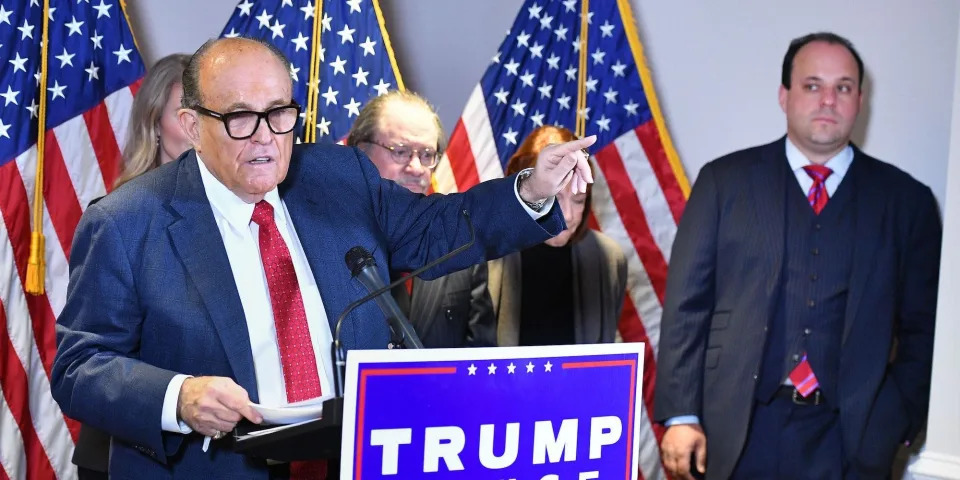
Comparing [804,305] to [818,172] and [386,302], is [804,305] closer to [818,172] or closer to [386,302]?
[818,172]

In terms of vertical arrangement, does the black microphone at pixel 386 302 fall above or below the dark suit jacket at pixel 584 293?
above

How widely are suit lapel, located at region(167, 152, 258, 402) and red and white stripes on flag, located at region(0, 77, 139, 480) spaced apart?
1.67 m

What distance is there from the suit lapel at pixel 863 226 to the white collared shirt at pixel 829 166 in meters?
0.02

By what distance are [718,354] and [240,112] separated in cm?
189

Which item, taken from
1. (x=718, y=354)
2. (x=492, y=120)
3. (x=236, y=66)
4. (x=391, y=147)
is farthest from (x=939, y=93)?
(x=236, y=66)

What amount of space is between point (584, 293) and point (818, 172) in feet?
2.64

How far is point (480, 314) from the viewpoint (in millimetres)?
3414

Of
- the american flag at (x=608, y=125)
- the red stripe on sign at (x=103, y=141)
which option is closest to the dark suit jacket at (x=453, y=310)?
the american flag at (x=608, y=125)

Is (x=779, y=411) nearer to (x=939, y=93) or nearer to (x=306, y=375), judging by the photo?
(x=939, y=93)

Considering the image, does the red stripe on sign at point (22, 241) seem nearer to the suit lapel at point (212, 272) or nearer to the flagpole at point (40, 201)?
the flagpole at point (40, 201)

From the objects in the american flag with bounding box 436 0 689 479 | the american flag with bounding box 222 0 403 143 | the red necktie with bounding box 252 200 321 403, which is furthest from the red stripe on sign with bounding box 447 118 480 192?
the red necktie with bounding box 252 200 321 403

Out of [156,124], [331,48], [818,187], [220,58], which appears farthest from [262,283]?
[331,48]

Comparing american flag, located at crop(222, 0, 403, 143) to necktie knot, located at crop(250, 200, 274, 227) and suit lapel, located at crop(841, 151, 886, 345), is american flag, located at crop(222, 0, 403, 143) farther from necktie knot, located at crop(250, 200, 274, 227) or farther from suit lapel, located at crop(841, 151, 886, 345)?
necktie knot, located at crop(250, 200, 274, 227)

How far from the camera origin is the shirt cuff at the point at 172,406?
1805 mm
